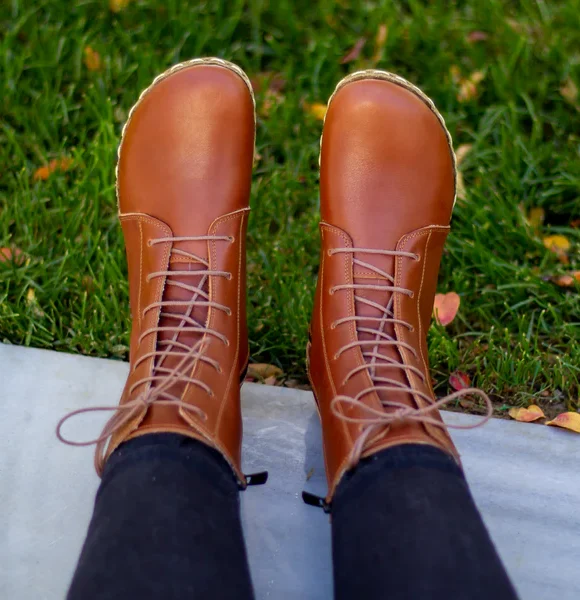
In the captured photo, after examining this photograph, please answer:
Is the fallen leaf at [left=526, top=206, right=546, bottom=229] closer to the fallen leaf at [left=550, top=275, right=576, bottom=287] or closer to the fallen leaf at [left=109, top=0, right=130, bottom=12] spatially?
the fallen leaf at [left=550, top=275, right=576, bottom=287]

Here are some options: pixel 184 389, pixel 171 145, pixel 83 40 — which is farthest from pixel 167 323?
pixel 83 40

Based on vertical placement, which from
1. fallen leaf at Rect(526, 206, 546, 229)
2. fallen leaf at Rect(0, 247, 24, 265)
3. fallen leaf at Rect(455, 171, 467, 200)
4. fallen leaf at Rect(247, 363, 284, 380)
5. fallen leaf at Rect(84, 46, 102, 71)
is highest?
fallen leaf at Rect(84, 46, 102, 71)

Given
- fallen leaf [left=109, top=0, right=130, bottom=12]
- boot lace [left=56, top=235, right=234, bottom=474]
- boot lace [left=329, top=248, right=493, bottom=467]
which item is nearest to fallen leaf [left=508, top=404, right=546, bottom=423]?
boot lace [left=329, top=248, right=493, bottom=467]

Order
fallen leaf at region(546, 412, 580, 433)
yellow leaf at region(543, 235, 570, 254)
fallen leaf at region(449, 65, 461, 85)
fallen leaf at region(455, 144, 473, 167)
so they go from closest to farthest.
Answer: fallen leaf at region(546, 412, 580, 433) → yellow leaf at region(543, 235, 570, 254) → fallen leaf at region(455, 144, 473, 167) → fallen leaf at region(449, 65, 461, 85)

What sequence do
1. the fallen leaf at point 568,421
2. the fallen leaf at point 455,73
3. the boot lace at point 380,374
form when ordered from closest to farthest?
the boot lace at point 380,374 → the fallen leaf at point 568,421 → the fallen leaf at point 455,73

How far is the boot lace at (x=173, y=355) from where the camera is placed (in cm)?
104

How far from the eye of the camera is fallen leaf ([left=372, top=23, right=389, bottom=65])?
1.88 m

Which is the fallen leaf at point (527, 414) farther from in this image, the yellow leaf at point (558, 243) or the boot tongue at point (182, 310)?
the boot tongue at point (182, 310)

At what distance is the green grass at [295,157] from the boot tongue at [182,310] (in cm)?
26

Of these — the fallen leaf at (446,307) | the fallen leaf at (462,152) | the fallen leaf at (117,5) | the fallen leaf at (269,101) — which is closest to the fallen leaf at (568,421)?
the fallen leaf at (446,307)

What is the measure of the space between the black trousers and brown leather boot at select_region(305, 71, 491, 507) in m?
0.22

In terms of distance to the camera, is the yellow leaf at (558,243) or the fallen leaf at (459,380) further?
the yellow leaf at (558,243)

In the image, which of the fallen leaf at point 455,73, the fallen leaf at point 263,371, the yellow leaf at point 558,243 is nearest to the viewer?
the fallen leaf at point 263,371

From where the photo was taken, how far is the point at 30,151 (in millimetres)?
1737
